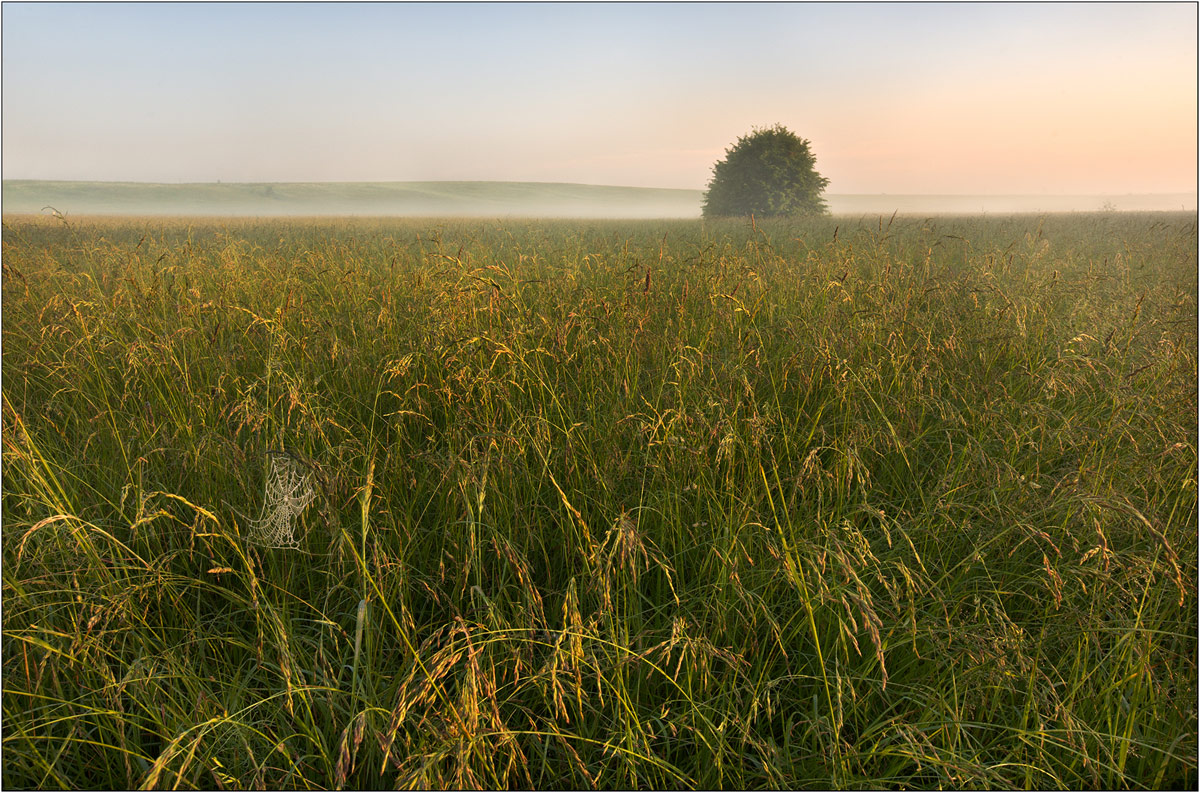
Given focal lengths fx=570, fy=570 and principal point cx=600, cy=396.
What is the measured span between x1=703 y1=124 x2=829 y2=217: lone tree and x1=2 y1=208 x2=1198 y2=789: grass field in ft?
87.6

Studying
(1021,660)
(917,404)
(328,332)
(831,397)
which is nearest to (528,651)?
(1021,660)

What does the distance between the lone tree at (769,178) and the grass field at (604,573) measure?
26.7 metres

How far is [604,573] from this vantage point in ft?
3.71

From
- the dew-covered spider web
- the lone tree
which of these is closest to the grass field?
the dew-covered spider web

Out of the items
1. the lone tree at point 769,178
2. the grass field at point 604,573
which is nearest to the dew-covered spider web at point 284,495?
the grass field at point 604,573

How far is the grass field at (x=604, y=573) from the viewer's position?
3.90 ft

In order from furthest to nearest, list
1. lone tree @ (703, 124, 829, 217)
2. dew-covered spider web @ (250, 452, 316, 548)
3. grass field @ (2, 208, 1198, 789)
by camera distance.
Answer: lone tree @ (703, 124, 829, 217) → dew-covered spider web @ (250, 452, 316, 548) → grass field @ (2, 208, 1198, 789)

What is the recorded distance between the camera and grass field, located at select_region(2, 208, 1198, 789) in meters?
1.19

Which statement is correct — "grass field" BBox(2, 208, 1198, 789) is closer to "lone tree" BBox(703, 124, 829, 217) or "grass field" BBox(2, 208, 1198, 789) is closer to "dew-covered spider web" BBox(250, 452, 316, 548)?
"dew-covered spider web" BBox(250, 452, 316, 548)

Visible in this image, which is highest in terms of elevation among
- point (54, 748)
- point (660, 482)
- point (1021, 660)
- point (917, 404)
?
point (917, 404)

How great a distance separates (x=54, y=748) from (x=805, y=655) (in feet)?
5.81

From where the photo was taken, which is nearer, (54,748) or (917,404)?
(54,748)

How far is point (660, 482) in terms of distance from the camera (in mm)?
1944

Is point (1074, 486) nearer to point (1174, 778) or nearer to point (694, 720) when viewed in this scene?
point (1174, 778)
